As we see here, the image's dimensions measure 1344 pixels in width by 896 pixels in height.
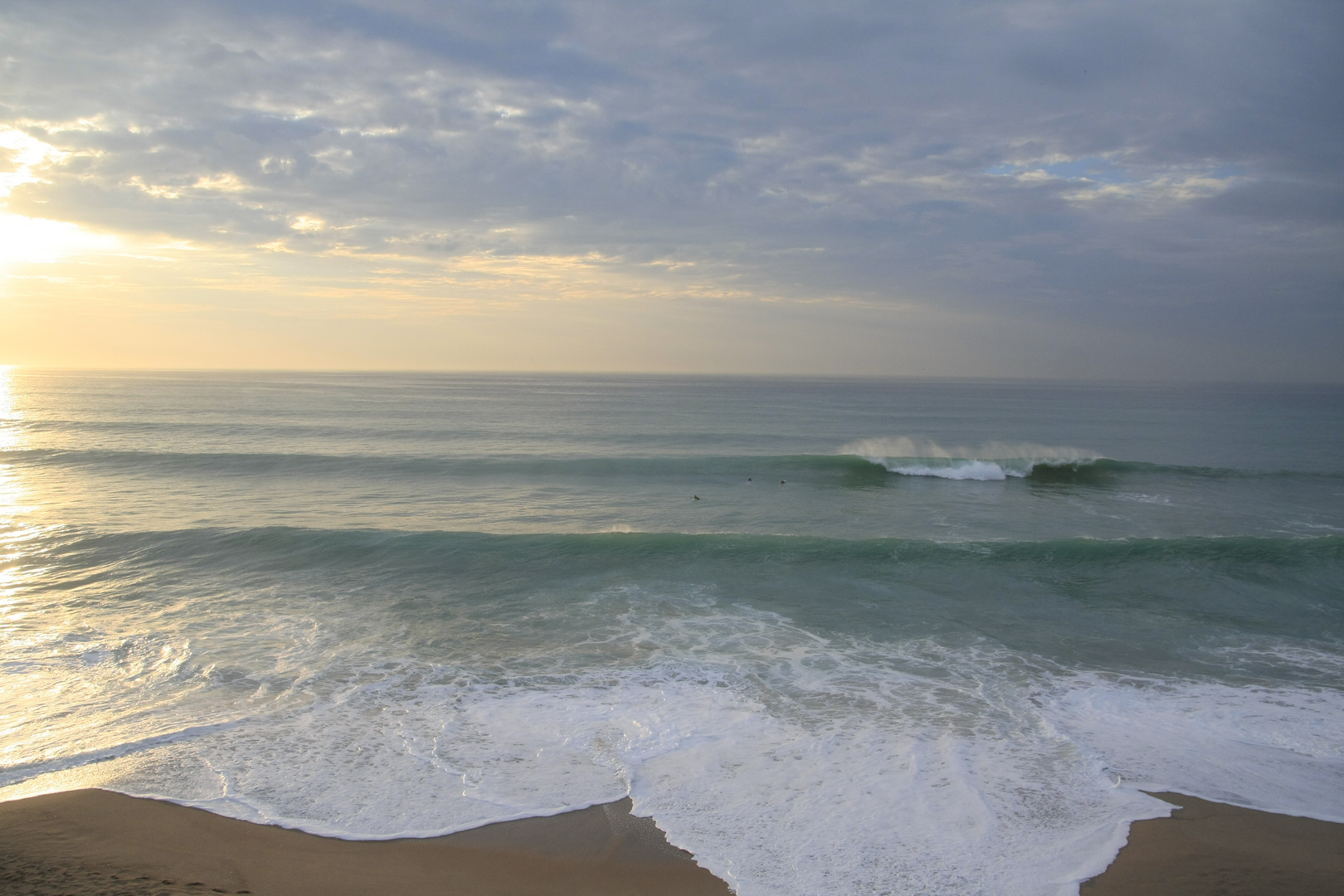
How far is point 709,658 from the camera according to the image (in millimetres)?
8922

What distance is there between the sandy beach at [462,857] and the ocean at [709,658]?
0.68ft

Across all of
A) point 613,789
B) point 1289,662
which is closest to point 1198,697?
point 1289,662

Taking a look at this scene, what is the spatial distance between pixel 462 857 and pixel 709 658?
172 inches

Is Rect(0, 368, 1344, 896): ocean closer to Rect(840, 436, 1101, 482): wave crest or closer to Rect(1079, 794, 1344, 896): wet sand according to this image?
Rect(1079, 794, 1344, 896): wet sand

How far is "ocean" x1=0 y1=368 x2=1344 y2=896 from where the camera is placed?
18.6 feet

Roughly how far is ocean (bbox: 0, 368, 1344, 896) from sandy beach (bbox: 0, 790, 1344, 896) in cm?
21

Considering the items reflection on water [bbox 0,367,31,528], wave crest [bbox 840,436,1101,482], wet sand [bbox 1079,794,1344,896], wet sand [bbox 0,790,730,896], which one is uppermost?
wave crest [bbox 840,436,1101,482]

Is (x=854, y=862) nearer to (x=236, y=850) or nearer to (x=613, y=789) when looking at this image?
(x=613, y=789)

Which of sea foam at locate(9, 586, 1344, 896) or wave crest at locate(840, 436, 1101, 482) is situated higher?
wave crest at locate(840, 436, 1101, 482)

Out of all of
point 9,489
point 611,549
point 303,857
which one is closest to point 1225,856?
point 303,857

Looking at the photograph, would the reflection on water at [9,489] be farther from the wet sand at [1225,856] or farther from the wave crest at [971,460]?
the wave crest at [971,460]

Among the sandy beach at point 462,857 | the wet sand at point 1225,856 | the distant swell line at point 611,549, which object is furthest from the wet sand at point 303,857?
the distant swell line at point 611,549

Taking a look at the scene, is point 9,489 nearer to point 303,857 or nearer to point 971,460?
point 303,857

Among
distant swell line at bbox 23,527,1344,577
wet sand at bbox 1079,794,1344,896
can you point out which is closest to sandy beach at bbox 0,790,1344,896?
wet sand at bbox 1079,794,1344,896
